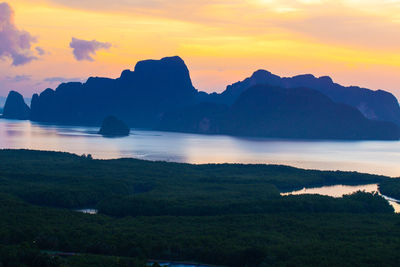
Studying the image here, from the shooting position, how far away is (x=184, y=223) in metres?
49.2

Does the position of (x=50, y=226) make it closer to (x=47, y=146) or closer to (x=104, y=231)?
(x=104, y=231)

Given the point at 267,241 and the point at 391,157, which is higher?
the point at 391,157

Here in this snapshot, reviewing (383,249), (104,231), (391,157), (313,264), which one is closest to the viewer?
(313,264)

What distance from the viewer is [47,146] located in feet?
456

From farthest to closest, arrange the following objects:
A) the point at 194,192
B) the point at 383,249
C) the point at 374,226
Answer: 1. the point at 194,192
2. the point at 374,226
3. the point at 383,249

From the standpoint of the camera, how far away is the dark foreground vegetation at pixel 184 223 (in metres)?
39.1

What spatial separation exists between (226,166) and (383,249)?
5863 centimetres

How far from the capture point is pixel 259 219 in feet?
168

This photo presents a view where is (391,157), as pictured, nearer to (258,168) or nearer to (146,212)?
(258,168)

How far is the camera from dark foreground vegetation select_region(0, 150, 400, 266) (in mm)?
39103

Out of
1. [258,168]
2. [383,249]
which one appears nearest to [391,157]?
[258,168]

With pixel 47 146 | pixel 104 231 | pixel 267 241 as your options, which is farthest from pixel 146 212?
pixel 47 146

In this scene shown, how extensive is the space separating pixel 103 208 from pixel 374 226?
27124 millimetres

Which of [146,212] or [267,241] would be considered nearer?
[267,241]
